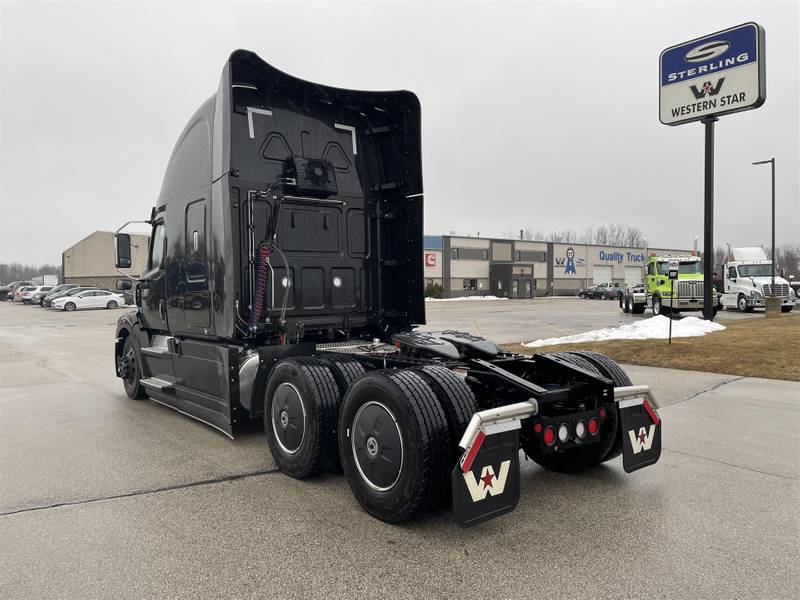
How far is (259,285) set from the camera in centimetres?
532

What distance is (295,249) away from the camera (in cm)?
582

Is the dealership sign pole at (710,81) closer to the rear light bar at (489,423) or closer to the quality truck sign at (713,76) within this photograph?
the quality truck sign at (713,76)

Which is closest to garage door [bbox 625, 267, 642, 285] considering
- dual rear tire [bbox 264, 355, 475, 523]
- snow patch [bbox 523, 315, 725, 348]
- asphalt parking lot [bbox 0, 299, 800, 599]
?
snow patch [bbox 523, 315, 725, 348]

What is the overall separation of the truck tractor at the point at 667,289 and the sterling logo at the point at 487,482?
2164cm

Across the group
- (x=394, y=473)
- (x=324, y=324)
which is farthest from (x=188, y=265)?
(x=394, y=473)

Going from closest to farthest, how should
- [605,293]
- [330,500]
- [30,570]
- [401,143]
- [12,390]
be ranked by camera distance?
[30,570] → [330,500] → [401,143] → [12,390] → [605,293]

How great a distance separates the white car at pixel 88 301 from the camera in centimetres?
3634

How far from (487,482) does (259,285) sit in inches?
118

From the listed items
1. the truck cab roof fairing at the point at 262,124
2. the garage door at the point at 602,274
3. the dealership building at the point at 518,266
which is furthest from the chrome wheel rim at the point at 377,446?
the garage door at the point at 602,274

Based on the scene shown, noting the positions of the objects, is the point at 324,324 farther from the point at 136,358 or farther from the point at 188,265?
the point at 136,358

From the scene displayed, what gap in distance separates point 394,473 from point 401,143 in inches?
152

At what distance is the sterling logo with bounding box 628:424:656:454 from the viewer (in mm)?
3990

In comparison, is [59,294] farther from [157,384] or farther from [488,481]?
[488,481]

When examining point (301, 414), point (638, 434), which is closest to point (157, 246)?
Answer: point (301, 414)
